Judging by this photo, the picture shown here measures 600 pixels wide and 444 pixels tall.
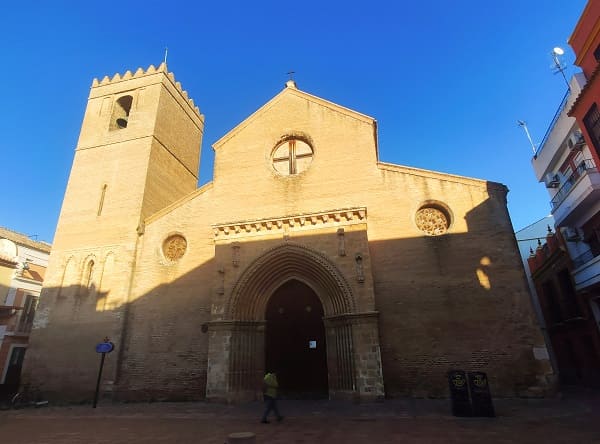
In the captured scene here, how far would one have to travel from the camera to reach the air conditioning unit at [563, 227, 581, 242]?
56.1ft

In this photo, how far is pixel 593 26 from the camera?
13.2 m

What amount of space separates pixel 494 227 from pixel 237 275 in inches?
377

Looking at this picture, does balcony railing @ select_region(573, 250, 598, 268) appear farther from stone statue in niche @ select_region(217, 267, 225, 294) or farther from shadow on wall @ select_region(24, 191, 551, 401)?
stone statue in niche @ select_region(217, 267, 225, 294)

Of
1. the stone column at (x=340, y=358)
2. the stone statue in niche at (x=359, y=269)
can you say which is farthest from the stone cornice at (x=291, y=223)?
the stone column at (x=340, y=358)

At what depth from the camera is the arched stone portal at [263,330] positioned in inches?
481

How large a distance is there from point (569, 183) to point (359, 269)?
1203cm

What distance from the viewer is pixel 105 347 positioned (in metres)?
14.2

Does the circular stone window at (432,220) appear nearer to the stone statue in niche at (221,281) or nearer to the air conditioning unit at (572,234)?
the stone statue in niche at (221,281)

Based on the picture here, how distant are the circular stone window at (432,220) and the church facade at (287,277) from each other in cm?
8

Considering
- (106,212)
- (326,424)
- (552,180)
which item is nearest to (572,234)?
(552,180)

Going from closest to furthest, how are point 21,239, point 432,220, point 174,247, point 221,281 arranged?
point 432,220 < point 221,281 < point 174,247 < point 21,239

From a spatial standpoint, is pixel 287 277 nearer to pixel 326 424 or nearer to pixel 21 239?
pixel 326 424

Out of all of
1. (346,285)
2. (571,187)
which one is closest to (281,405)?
(346,285)

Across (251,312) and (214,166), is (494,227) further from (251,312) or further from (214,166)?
(214,166)
